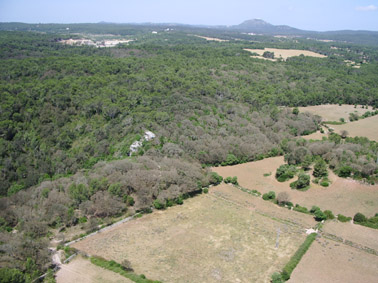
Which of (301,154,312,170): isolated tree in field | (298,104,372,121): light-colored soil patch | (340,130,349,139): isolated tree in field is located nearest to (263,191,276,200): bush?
(301,154,312,170): isolated tree in field

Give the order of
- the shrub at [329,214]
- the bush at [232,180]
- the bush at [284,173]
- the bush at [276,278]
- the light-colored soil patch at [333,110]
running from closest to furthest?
the bush at [276,278]
the shrub at [329,214]
the bush at [232,180]
the bush at [284,173]
the light-colored soil patch at [333,110]

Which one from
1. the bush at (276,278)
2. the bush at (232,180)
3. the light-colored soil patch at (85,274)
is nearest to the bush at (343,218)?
the bush at (276,278)

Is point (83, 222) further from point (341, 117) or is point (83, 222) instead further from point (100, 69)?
point (341, 117)

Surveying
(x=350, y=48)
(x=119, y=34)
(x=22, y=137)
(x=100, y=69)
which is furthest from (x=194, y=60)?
(x=119, y=34)

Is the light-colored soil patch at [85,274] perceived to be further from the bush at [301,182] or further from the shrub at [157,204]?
the bush at [301,182]

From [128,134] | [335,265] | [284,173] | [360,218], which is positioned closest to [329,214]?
[360,218]

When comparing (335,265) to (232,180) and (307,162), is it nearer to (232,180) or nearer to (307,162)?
(232,180)
